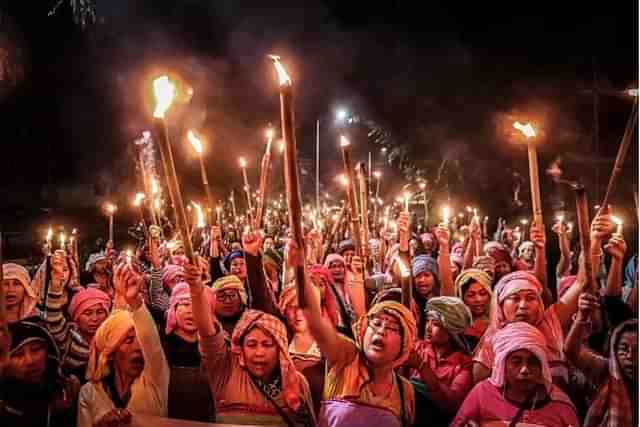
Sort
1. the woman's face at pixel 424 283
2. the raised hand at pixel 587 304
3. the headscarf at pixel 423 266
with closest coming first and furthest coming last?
the raised hand at pixel 587 304 → the woman's face at pixel 424 283 → the headscarf at pixel 423 266

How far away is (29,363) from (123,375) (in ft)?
1.72

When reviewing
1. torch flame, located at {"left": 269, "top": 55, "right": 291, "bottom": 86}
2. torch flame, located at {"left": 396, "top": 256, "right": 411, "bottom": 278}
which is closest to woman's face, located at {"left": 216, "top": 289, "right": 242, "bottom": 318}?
torch flame, located at {"left": 396, "top": 256, "right": 411, "bottom": 278}

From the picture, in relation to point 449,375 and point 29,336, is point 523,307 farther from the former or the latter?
point 29,336

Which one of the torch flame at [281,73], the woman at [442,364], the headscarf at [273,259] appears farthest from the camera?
the headscarf at [273,259]

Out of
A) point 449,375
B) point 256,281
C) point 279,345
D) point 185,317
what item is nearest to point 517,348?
point 449,375

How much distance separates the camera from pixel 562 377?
3383mm

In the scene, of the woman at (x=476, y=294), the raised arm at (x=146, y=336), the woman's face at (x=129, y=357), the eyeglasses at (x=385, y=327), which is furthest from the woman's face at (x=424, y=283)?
the woman's face at (x=129, y=357)

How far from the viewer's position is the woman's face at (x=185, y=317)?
377cm

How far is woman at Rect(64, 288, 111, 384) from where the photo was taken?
13.2ft

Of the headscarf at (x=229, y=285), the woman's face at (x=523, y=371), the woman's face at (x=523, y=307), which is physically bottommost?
the woman's face at (x=523, y=371)

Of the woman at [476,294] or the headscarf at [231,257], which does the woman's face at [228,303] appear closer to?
the headscarf at [231,257]

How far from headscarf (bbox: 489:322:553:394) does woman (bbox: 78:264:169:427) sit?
1.94 m

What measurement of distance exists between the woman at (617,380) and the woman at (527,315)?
1.07 feet

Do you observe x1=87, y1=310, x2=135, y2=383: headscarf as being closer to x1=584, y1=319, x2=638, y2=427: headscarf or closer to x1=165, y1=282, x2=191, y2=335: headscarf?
x1=165, y1=282, x2=191, y2=335: headscarf
